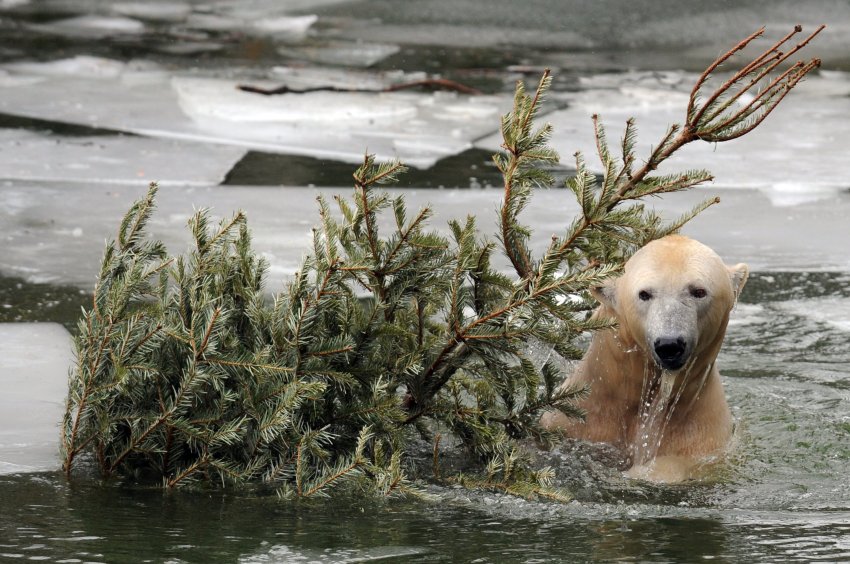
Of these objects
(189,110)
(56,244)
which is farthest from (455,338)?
(189,110)

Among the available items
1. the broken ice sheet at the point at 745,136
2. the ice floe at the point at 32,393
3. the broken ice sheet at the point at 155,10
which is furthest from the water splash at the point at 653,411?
the broken ice sheet at the point at 155,10

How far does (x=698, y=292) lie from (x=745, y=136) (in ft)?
21.1

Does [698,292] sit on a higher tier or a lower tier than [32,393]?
higher

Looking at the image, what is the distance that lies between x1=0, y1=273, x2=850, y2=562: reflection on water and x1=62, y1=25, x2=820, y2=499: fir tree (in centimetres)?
13

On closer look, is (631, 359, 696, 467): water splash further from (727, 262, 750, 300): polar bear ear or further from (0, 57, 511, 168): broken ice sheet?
(0, 57, 511, 168): broken ice sheet

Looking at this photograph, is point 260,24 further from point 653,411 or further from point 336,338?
point 336,338

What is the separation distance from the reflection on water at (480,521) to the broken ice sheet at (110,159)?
15.7 ft

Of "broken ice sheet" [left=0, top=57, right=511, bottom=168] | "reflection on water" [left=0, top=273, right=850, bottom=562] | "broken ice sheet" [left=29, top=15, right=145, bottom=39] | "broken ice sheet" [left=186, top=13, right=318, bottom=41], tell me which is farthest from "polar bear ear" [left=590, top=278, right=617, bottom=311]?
"broken ice sheet" [left=29, top=15, right=145, bottom=39]

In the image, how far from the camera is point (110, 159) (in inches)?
352

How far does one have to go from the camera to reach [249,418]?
3.82 m

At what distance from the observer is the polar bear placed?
430 centimetres

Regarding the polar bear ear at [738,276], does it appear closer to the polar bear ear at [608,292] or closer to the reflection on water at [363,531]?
the polar bear ear at [608,292]

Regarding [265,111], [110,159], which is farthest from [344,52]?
[110,159]

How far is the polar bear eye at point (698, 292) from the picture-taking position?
171 inches
